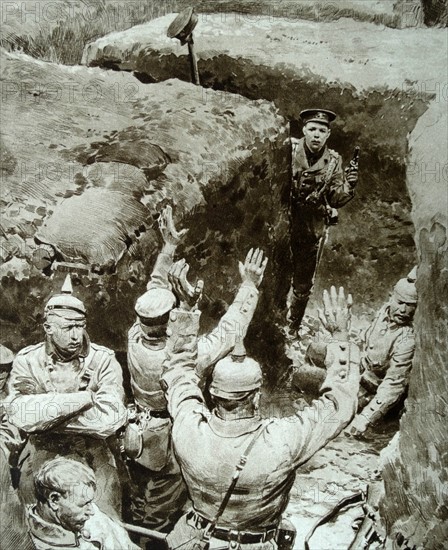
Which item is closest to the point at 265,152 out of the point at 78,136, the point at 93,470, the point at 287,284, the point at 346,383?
the point at 287,284

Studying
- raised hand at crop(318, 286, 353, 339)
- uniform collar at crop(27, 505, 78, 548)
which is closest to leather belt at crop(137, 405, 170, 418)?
uniform collar at crop(27, 505, 78, 548)

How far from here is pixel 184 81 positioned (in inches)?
210

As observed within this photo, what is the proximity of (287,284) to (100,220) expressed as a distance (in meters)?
1.35

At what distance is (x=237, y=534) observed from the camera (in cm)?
519

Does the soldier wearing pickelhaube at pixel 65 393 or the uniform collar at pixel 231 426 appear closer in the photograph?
the uniform collar at pixel 231 426

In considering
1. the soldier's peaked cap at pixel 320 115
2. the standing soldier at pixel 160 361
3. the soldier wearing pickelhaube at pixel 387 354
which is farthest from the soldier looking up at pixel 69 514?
the soldier's peaked cap at pixel 320 115

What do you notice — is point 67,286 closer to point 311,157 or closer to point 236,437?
point 236,437

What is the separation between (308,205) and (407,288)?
2.90 ft

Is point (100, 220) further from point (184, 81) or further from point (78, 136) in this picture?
point (184, 81)

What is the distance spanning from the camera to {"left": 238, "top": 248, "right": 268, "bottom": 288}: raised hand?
5.38m

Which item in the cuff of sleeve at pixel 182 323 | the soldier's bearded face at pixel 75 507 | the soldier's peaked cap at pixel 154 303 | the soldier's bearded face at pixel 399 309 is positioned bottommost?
the soldier's bearded face at pixel 75 507

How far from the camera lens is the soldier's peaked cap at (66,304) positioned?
17.3 ft

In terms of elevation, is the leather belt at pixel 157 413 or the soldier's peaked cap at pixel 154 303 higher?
the soldier's peaked cap at pixel 154 303

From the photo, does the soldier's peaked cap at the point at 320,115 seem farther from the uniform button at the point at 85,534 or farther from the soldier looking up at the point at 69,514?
the uniform button at the point at 85,534
